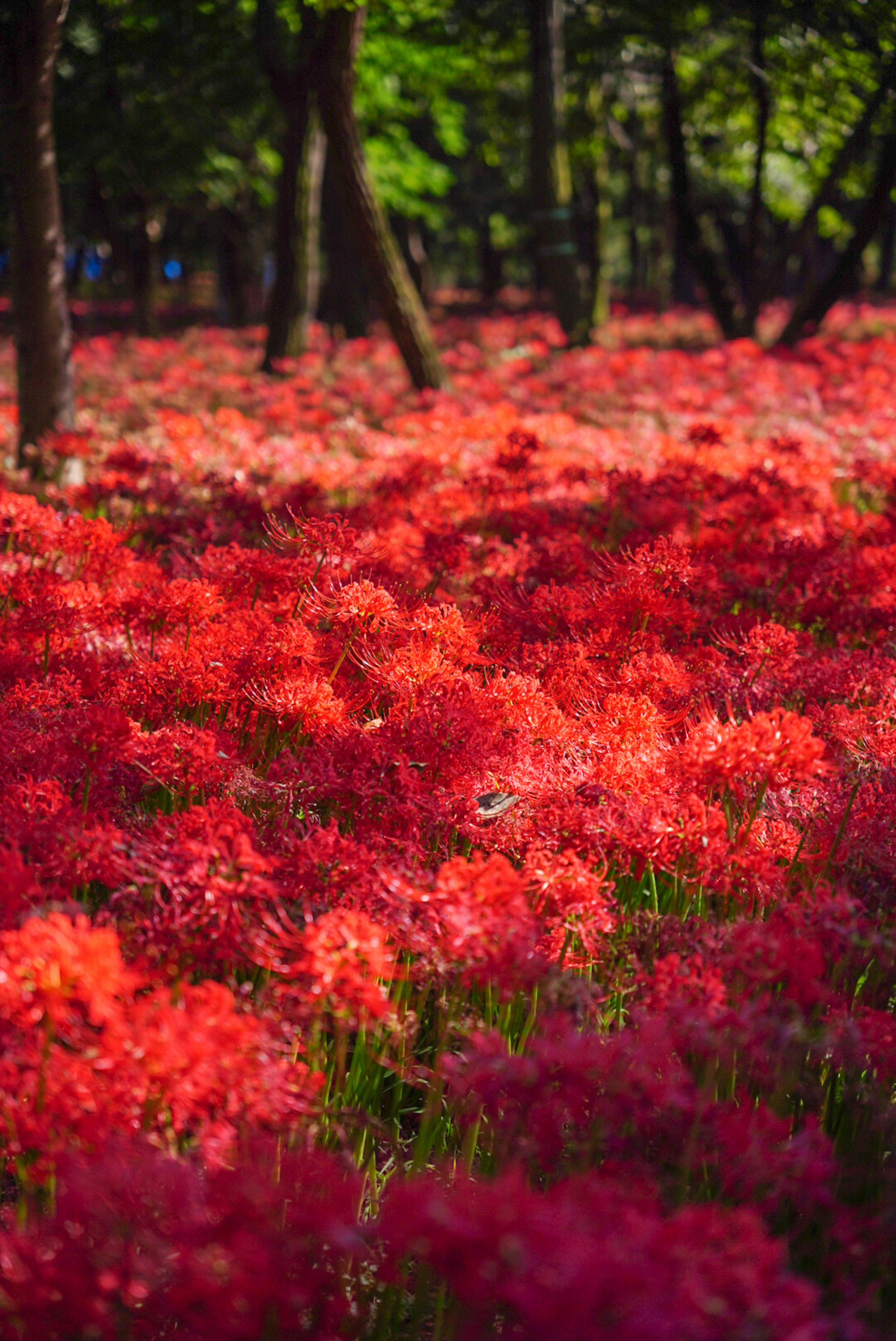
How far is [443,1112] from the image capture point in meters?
2.25

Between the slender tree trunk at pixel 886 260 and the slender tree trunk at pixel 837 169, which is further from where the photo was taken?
the slender tree trunk at pixel 886 260

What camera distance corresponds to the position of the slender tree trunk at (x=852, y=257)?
10547 millimetres

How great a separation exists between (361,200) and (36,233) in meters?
3.15

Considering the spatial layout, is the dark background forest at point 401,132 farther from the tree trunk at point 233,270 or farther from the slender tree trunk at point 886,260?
the slender tree trunk at point 886,260

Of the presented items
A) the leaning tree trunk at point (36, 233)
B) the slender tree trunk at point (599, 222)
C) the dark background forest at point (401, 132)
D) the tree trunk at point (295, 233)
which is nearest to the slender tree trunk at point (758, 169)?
the dark background forest at point (401, 132)

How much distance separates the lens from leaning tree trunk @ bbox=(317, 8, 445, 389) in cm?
802

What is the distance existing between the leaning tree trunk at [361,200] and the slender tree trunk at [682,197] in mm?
5234

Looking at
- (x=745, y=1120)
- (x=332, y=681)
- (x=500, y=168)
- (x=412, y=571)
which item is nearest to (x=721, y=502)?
(x=412, y=571)

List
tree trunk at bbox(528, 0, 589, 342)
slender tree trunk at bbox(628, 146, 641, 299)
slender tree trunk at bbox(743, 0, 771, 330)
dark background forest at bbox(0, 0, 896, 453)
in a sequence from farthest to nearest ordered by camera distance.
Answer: slender tree trunk at bbox(628, 146, 641, 299)
tree trunk at bbox(528, 0, 589, 342)
slender tree trunk at bbox(743, 0, 771, 330)
dark background forest at bbox(0, 0, 896, 453)

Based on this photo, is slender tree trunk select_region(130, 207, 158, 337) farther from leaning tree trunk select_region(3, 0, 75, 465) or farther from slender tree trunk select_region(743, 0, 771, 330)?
leaning tree trunk select_region(3, 0, 75, 465)

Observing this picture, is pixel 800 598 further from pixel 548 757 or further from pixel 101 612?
pixel 101 612

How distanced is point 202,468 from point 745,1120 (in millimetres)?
A: 4946

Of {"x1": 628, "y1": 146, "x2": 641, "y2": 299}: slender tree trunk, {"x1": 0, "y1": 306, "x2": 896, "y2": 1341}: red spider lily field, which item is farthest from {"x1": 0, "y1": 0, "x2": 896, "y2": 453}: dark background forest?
{"x1": 0, "y1": 306, "x2": 896, "y2": 1341}: red spider lily field

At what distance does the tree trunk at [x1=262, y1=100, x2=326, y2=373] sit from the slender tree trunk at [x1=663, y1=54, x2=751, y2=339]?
437cm
